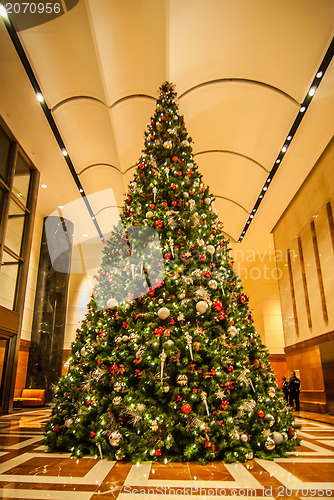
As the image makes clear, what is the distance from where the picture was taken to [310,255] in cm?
981

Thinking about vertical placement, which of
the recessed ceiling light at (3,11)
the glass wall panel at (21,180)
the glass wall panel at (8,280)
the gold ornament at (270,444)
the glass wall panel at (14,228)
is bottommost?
the gold ornament at (270,444)

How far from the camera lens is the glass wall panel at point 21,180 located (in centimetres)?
899

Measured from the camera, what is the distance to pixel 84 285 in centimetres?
1705

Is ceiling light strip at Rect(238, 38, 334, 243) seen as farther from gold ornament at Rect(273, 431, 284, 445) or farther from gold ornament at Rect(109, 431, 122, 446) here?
gold ornament at Rect(109, 431, 122, 446)

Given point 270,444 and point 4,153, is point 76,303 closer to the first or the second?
point 4,153

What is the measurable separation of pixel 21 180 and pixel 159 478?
8633 millimetres

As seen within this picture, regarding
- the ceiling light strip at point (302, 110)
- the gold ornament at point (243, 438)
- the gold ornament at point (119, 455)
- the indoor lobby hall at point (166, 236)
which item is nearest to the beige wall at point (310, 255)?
the indoor lobby hall at point (166, 236)

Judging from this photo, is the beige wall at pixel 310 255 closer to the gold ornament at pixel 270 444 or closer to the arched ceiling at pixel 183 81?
the arched ceiling at pixel 183 81

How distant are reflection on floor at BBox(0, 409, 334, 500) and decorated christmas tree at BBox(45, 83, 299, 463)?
0.19 m

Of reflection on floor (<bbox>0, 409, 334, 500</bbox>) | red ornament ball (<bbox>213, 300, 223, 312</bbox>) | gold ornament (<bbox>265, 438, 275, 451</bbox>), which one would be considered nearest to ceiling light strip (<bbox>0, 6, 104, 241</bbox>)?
red ornament ball (<bbox>213, 300, 223, 312</bbox>)

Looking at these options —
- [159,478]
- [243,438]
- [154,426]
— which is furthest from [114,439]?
[243,438]

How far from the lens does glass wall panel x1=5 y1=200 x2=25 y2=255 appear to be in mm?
8547

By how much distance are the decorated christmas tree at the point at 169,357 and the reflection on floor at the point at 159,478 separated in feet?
0.61

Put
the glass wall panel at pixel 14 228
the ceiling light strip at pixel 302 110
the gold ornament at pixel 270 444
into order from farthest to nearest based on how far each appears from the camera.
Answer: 1. the glass wall panel at pixel 14 228
2. the ceiling light strip at pixel 302 110
3. the gold ornament at pixel 270 444
